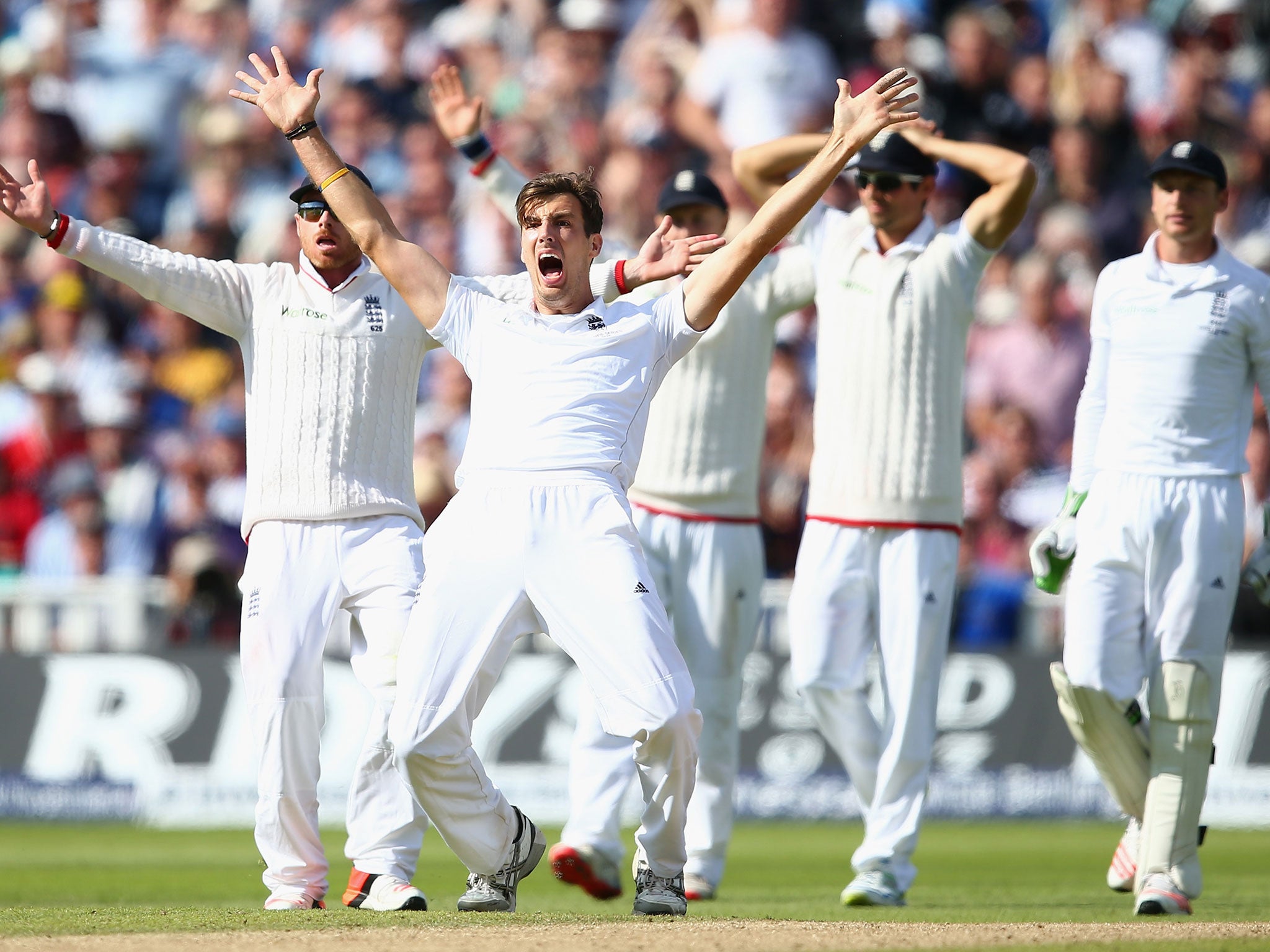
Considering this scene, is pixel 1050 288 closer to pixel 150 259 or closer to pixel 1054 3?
pixel 1054 3

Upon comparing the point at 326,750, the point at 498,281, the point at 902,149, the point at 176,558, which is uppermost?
the point at 902,149

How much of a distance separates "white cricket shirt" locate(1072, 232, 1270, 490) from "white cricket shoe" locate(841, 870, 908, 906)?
1.96 metres

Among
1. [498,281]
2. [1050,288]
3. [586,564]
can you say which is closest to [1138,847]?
[586,564]

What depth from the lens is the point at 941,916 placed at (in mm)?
6883

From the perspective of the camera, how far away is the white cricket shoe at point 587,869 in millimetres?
7438

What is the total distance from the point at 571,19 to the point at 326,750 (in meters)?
7.68

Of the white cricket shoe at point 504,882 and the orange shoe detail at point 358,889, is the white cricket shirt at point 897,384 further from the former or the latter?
the orange shoe detail at point 358,889

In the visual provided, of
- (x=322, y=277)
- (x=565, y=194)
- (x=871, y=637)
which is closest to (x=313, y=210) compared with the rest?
(x=322, y=277)

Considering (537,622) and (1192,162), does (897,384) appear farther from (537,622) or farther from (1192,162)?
(537,622)

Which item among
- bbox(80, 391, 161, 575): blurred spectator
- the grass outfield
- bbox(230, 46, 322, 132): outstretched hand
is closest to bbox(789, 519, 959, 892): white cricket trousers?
the grass outfield

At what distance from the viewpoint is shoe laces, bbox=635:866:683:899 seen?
616cm

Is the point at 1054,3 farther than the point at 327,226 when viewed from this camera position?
Yes

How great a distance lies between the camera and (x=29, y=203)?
6844 millimetres

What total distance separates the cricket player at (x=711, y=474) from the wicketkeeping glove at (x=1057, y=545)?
1.27 metres
